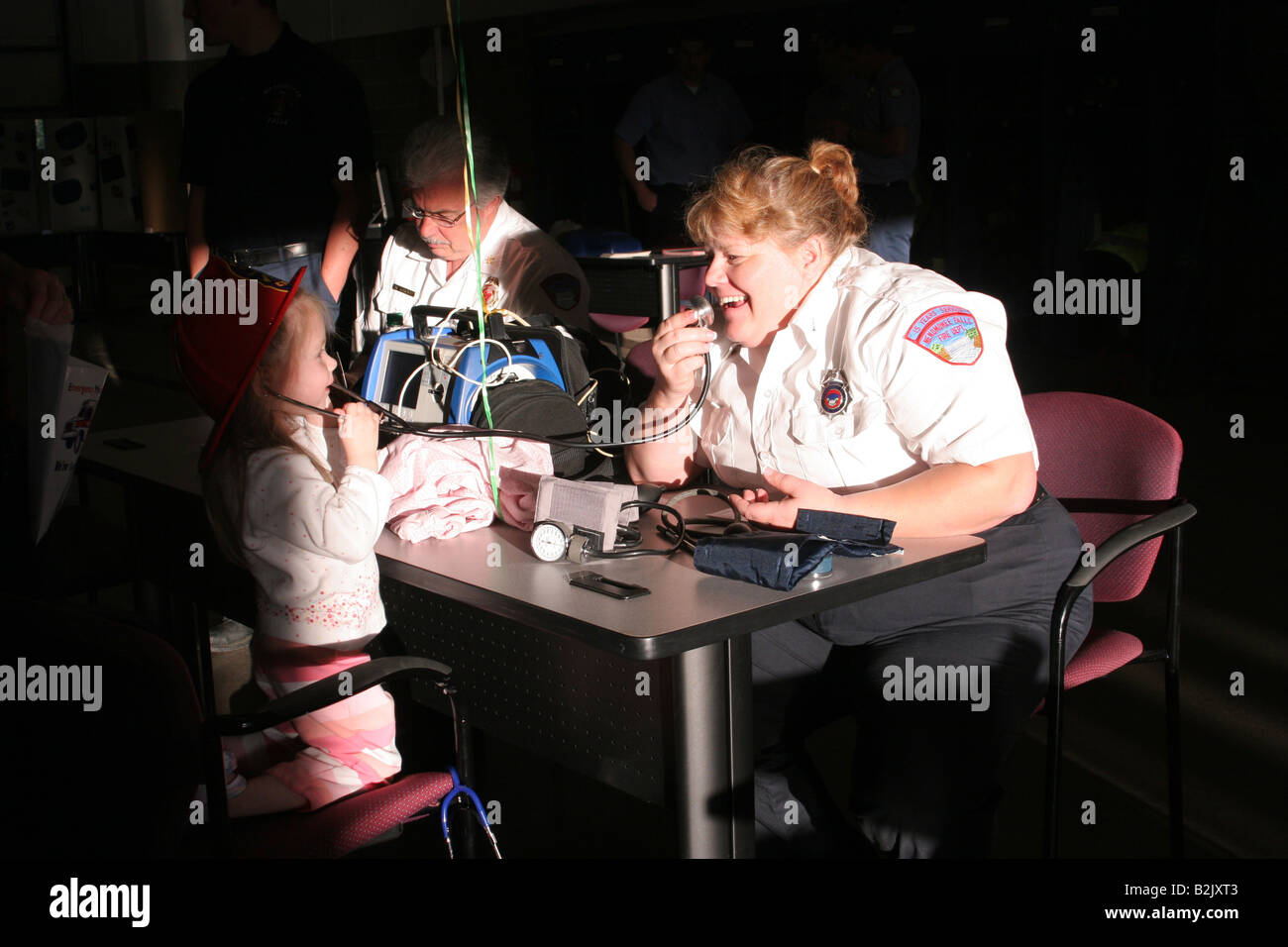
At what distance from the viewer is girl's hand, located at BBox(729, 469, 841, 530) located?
1.66m

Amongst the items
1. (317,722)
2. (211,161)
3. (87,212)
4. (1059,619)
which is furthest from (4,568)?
(87,212)

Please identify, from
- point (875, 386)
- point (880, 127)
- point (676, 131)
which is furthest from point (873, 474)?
point (676, 131)

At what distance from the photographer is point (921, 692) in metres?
1.66

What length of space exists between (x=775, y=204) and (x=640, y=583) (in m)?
0.67

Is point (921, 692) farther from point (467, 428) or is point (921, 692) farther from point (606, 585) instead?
point (467, 428)

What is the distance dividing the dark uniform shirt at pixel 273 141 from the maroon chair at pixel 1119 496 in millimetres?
1984

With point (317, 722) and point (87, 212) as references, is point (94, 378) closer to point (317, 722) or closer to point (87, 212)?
point (317, 722)

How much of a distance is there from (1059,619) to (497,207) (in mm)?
1926

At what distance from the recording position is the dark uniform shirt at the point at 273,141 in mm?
3160

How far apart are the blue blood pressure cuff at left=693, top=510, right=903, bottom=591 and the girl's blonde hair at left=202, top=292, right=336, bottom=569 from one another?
1.84ft

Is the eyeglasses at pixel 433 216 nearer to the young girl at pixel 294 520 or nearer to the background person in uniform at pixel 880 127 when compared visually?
the young girl at pixel 294 520

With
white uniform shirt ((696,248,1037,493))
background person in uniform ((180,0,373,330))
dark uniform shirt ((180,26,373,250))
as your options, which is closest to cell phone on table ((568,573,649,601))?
white uniform shirt ((696,248,1037,493))

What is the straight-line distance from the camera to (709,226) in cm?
192

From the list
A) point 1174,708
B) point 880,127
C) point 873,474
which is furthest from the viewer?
point 880,127
